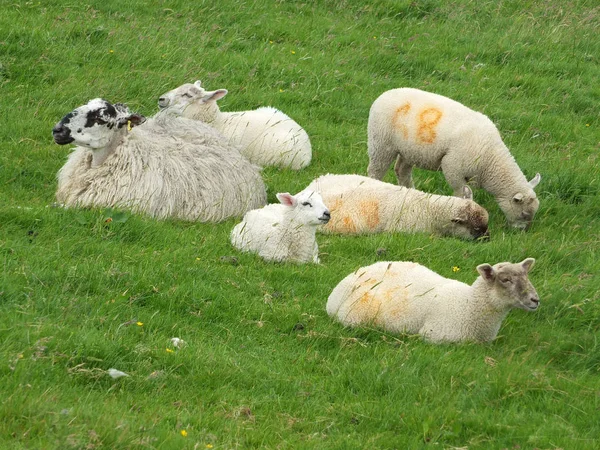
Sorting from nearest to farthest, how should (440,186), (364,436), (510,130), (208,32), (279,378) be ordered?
1. (364,436)
2. (279,378)
3. (440,186)
4. (510,130)
5. (208,32)

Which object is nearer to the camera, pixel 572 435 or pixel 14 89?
pixel 572 435

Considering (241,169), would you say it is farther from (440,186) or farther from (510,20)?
(510,20)

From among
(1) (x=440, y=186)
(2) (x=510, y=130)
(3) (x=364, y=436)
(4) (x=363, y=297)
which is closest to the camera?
(3) (x=364, y=436)

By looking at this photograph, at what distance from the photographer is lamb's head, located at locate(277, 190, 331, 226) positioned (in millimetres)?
8766

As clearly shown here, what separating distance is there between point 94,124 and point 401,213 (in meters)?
3.07

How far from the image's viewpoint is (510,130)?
43.3 ft

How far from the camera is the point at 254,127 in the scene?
12.2 m

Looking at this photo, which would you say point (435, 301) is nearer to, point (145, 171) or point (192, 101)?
point (145, 171)

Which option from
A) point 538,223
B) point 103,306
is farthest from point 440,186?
point 103,306

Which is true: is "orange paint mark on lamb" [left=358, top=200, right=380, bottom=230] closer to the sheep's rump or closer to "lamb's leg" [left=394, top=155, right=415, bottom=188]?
the sheep's rump

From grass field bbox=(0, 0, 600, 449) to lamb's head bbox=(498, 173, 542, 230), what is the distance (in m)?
0.13

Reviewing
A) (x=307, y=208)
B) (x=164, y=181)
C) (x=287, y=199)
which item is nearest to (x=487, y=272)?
(x=307, y=208)

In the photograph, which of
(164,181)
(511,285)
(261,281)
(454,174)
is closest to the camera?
(511,285)

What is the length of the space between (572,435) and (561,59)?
1043cm
